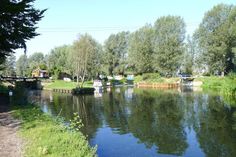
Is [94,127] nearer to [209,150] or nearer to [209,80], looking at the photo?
[209,150]

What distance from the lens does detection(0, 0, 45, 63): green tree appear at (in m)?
28.3

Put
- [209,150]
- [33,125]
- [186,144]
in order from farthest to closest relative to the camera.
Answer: [186,144], [209,150], [33,125]

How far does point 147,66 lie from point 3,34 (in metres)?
80.0

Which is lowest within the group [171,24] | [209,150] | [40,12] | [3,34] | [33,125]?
[209,150]

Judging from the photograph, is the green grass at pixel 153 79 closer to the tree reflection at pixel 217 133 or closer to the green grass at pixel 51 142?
the tree reflection at pixel 217 133

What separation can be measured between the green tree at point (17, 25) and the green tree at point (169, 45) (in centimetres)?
6924

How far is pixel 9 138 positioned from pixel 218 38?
261 ft

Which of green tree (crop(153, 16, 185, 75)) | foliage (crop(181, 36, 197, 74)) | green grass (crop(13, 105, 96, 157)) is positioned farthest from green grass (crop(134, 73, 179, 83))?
green grass (crop(13, 105, 96, 157))

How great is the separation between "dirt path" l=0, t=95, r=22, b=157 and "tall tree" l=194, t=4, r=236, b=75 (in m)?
74.4

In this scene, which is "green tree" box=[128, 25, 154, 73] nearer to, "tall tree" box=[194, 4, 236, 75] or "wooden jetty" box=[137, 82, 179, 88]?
"wooden jetty" box=[137, 82, 179, 88]

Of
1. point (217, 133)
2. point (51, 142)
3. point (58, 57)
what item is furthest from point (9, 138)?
point (58, 57)

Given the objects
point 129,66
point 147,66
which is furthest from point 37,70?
point 147,66

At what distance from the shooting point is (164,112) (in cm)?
3669

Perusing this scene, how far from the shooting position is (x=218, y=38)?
8762cm
